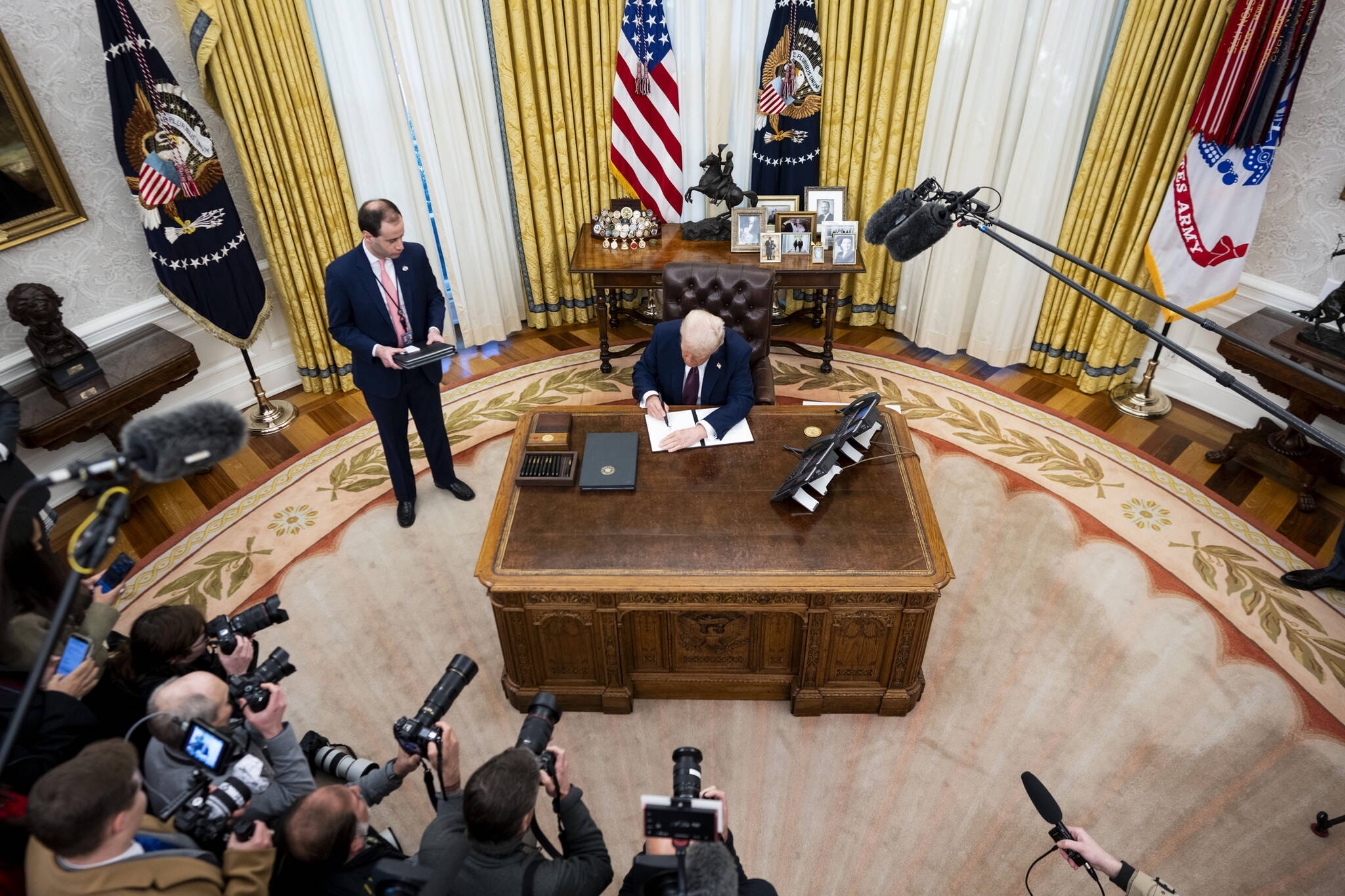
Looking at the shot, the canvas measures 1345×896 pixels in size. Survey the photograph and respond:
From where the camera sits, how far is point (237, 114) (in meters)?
4.69

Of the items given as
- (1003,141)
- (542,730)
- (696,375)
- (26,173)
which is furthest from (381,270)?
(1003,141)

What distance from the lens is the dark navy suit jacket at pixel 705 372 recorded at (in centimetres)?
391

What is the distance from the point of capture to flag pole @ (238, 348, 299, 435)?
5359 mm

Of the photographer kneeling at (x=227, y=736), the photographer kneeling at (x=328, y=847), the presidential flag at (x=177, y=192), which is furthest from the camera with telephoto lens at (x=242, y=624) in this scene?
the presidential flag at (x=177, y=192)

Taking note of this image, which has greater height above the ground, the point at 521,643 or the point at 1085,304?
the point at 1085,304

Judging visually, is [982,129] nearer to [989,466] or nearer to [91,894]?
[989,466]

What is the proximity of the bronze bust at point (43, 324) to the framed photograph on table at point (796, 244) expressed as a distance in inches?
163

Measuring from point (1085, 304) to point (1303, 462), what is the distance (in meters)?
1.57

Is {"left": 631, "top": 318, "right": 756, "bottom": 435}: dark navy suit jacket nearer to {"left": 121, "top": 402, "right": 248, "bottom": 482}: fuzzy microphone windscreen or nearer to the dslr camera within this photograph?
the dslr camera

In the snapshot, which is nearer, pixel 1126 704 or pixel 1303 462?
pixel 1126 704

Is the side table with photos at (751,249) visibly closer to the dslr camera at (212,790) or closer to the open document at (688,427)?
the open document at (688,427)

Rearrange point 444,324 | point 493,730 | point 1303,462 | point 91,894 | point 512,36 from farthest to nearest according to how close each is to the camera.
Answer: point 512,36 → point 1303,462 → point 444,324 → point 493,730 → point 91,894

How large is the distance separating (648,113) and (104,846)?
509 centimetres

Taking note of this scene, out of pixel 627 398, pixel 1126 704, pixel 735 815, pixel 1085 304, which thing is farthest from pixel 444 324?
pixel 1085 304
